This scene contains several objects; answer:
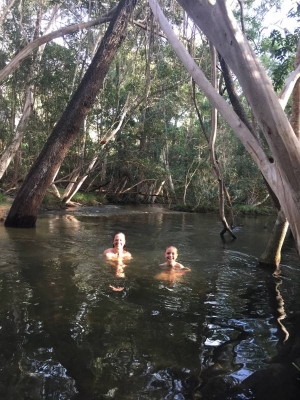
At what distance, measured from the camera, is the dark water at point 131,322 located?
369cm

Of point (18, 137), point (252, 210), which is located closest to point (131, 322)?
point (18, 137)

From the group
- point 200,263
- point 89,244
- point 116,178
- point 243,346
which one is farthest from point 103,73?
point 116,178

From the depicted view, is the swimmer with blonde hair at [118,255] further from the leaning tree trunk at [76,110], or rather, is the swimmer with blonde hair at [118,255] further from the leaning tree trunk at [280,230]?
the leaning tree trunk at [76,110]

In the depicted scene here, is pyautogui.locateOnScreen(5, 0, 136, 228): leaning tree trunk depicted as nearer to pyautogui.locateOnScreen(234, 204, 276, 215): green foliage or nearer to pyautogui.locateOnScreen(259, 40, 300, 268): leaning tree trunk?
pyautogui.locateOnScreen(259, 40, 300, 268): leaning tree trunk

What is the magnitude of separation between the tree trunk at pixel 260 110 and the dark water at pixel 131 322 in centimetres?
158

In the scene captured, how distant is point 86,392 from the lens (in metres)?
3.46

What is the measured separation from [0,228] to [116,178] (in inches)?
618

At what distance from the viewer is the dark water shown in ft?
12.1

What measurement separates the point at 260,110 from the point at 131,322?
9.86ft

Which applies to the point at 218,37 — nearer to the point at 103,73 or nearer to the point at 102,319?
the point at 102,319

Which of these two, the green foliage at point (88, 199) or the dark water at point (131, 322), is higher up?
the green foliage at point (88, 199)

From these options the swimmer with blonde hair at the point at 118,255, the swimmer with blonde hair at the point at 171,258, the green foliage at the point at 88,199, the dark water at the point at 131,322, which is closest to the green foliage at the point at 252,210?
the green foliage at the point at 88,199

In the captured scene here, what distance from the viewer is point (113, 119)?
2267cm

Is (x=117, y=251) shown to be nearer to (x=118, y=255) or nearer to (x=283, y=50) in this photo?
(x=118, y=255)
